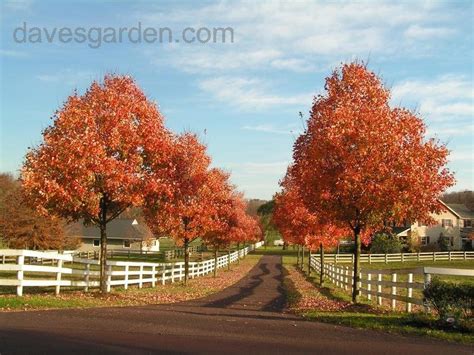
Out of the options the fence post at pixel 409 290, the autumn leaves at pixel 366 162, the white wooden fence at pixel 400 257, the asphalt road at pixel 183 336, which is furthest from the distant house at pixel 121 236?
the asphalt road at pixel 183 336

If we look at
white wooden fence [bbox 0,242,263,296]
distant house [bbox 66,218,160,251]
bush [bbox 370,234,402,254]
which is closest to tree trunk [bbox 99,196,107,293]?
white wooden fence [bbox 0,242,263,296]

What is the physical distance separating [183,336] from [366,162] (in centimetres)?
953

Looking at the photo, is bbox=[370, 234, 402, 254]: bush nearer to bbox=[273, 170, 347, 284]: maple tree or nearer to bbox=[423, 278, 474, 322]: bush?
bbox=[273, 170, 347, 284]: maple tree

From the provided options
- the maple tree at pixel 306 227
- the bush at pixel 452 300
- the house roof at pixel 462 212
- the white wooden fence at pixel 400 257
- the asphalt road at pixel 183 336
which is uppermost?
the house roof at pixel 462 212

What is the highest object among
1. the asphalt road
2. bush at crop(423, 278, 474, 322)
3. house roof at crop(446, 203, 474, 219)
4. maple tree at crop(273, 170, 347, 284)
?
house roof at crop(446, 203, 474, 219)

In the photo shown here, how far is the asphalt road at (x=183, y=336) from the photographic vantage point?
347 inches

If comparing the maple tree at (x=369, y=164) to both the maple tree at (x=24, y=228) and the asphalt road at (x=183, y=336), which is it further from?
the maple tree at (x=24, y=228)

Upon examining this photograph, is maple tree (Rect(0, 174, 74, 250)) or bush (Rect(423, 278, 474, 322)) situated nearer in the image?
bush (Rect(423, 278, 474, 322))

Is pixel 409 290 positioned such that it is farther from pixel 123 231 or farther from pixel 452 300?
pixel 123 231

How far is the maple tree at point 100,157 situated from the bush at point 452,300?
10136 mm

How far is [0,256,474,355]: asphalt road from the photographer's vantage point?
28.9 ft

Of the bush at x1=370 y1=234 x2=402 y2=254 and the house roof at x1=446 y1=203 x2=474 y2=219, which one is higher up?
the house roof at x1=446 y1=203 x2=474 y2=219

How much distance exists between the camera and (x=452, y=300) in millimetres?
12023

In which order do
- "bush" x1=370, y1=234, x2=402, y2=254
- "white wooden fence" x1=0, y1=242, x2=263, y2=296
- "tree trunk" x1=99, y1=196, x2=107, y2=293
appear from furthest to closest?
"bush" x1=370, y1=234, x2=402, y2=254 < "tree trunk" x1=99, y1=196, x2=107, y2=293 < "white wooden fence" x1=0, y1=242, x2=263, y2=296
